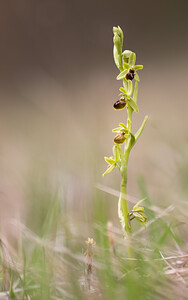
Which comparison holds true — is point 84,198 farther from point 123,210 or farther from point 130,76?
point 130,76

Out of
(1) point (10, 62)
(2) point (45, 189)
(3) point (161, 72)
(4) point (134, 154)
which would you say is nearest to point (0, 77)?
(1) point (10, 62)

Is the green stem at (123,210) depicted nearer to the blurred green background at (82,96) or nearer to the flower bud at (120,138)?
the flower bud at (120,138)

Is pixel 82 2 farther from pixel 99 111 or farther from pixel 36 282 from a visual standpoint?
pixel 36 282

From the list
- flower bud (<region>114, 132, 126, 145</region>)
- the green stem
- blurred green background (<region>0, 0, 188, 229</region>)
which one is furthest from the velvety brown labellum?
blurred green background (<region>0, 0, 188, 229</region>)

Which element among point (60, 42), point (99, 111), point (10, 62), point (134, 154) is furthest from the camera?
point (10, 62)

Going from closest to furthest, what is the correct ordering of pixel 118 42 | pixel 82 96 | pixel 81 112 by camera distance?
pixel 118 42, pixel 81 112, pixel 82 96

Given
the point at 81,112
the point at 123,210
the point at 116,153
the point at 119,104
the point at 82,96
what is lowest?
the point at 123,210

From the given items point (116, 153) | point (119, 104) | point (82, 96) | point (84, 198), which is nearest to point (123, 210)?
point (116, 153)

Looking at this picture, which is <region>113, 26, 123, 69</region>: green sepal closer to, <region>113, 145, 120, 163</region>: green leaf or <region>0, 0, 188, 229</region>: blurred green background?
<region>113, 145, 120, 163</region>: green leaf
